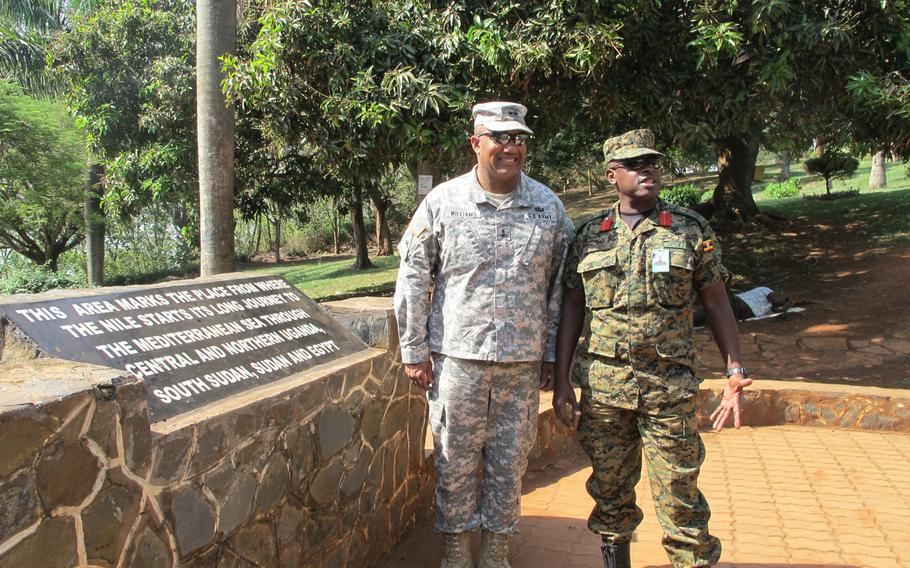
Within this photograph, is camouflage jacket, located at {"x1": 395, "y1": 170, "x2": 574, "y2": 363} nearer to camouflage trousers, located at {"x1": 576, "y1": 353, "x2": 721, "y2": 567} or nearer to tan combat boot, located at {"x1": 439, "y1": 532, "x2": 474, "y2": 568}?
camouflage trousers, located at {"x1": 576, "y1": 353, "x2": 721, "y2": 567}

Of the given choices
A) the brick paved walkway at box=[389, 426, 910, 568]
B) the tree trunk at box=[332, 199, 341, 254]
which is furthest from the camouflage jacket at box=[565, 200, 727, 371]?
the tree trunk at box=[332, 199, 341, 254]

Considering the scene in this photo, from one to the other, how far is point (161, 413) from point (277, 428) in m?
0.48

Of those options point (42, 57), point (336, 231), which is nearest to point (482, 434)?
point (42, 57)

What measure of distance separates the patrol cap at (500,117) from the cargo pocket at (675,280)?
0.71 m

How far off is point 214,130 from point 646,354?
4.82 m

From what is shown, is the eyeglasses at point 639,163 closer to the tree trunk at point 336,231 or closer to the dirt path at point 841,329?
the dirt path at point 841,329

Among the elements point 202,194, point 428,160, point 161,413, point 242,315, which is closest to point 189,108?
point 202,194

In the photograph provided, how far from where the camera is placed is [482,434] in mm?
2725

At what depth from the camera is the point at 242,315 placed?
267cm

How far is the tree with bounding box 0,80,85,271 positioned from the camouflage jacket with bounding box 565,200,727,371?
1545 centimetres

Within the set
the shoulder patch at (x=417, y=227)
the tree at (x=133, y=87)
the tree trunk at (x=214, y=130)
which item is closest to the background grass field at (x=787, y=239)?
the tree trunk at (x=214, y=130)

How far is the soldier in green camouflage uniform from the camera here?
2.50 m

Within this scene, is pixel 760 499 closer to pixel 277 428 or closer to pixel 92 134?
pixel 277 428

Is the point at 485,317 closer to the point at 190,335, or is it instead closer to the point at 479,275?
the point at 479,275
